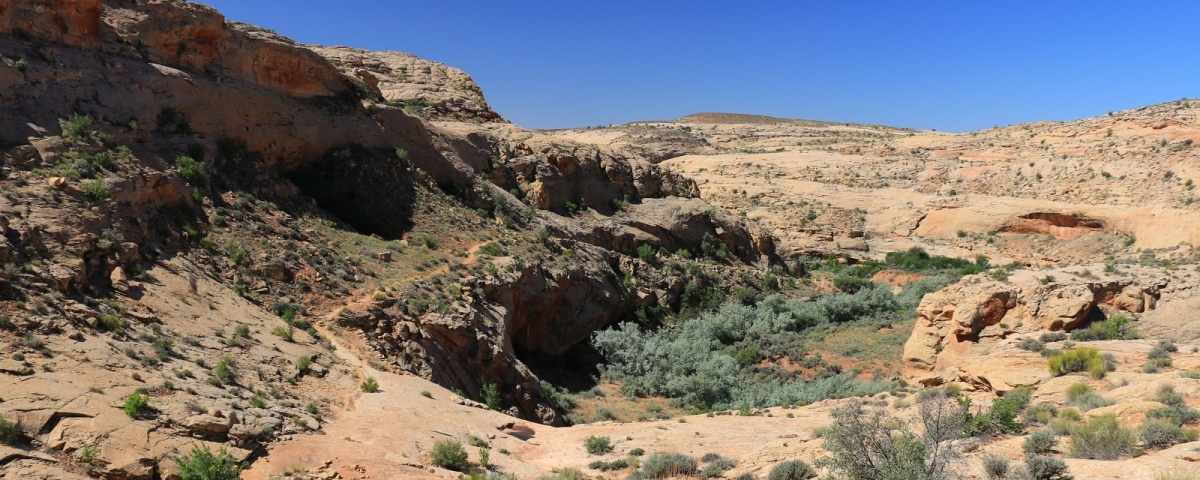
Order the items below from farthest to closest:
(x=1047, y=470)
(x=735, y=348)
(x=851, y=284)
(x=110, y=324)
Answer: (x=851, y=284)
(x=735, y=348)
(x=110, y=324)
(x=1047, y=470)

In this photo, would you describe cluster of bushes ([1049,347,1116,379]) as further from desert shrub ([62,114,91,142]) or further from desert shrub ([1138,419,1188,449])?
desert shrub ([62,114,91,142])

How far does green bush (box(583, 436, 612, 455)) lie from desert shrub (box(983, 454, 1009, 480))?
506 centimetres

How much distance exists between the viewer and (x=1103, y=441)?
7637mm

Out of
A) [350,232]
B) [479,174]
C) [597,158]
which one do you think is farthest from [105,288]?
[597,158]

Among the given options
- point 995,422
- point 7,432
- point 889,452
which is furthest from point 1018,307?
point 7,432

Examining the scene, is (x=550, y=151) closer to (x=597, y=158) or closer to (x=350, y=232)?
(x=597, y=158)

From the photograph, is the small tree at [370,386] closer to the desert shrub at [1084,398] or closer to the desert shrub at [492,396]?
the desert shrub at [492,396]

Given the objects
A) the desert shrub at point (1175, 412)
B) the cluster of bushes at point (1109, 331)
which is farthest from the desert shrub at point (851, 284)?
the desert shrub at point (1175, 412)

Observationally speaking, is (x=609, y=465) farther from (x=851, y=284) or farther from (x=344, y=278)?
(x=851, y=284)

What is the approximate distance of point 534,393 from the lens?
16203 mm

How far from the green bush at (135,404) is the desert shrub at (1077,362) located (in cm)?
1276

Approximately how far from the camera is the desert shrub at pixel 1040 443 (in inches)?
317

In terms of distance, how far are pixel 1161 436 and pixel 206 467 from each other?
10007 millimetres

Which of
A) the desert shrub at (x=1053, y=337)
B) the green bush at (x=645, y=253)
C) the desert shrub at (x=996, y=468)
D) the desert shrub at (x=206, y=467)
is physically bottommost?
the desert shrub at (x=206, y=467)
